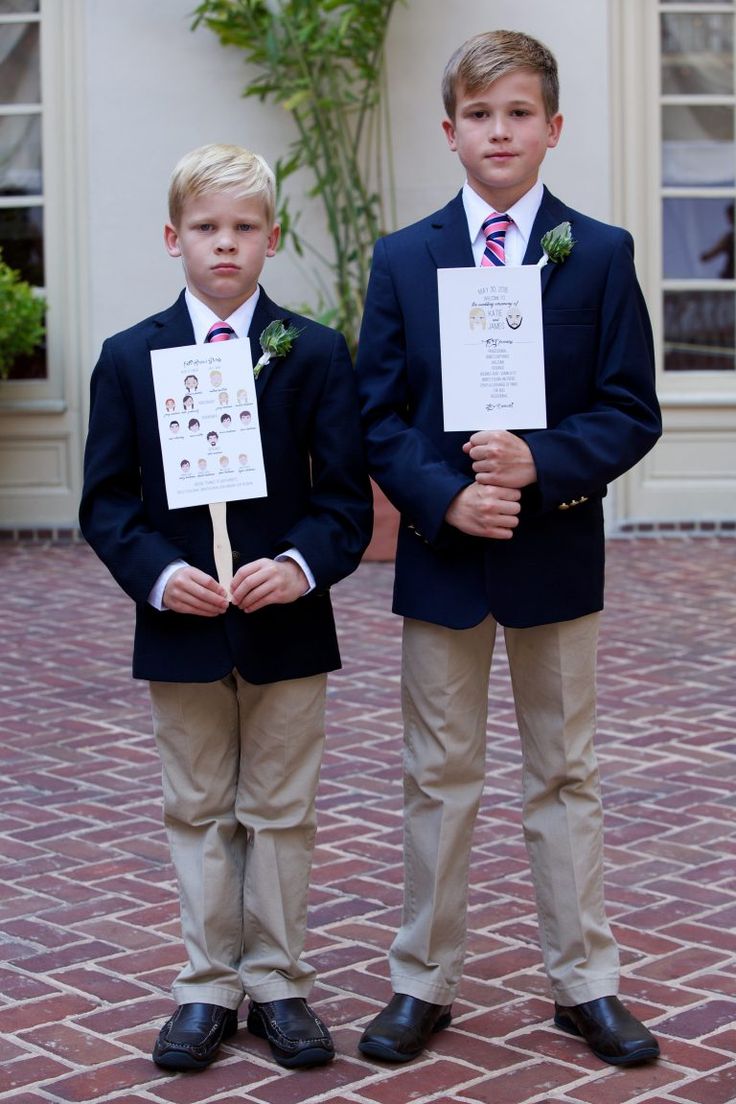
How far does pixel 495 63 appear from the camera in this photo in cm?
305

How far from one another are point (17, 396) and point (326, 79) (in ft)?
8.45

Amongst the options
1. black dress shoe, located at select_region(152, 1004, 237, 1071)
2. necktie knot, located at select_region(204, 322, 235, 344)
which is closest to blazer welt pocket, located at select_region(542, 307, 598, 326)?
necktie knot, located at select_region(204, 322, 235, 344)

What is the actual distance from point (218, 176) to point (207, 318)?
0.88ft

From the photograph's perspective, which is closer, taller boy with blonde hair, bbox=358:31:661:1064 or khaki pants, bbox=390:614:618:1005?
taller boy with blonde hair, bbox=358:31:661:1064

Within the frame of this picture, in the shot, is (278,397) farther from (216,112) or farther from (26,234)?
(26,234)

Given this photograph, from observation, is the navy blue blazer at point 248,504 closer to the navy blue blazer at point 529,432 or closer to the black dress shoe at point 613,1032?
the navy blue blazer at point 529,432

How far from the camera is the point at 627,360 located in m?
3.12

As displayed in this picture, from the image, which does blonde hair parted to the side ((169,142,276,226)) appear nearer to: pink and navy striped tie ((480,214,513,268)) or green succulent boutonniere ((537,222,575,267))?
pink and navy striped tie ((480,214,513,268))

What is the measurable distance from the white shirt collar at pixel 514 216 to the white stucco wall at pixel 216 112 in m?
6.51

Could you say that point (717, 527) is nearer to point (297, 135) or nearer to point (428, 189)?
point (428, 189)

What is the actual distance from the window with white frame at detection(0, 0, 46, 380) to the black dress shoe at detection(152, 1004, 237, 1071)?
731cm

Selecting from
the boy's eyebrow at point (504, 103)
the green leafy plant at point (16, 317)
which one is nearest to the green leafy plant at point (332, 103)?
the green leafy plant at point (16, 317)

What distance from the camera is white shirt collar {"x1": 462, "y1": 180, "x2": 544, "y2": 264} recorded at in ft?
10.4

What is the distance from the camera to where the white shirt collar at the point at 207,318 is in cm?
318
